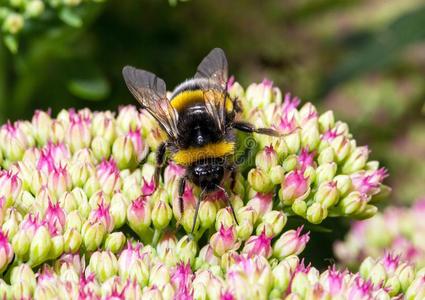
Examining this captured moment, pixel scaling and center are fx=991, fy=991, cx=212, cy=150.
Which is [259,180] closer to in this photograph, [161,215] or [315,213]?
[315,213]

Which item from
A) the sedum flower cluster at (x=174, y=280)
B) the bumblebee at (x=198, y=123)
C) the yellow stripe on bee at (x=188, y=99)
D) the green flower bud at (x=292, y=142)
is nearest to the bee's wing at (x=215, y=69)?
the bumblebee at (x=198, y=123)

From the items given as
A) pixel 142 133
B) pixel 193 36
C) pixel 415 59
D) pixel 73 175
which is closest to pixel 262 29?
pixel 193 36

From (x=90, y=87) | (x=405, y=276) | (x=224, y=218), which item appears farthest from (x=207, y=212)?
(x=90, y=87)

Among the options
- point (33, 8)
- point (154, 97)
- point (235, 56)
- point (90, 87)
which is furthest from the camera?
point (235, 56)

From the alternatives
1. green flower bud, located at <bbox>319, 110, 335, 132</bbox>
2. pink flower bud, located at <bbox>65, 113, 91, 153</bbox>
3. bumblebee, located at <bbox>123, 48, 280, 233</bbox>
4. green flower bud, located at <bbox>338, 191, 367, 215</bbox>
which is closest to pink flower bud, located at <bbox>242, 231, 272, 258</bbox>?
bumblebee, located at <bbox>123, 48, 280, 233</bbox>

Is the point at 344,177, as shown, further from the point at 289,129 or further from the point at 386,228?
the point at 386,228

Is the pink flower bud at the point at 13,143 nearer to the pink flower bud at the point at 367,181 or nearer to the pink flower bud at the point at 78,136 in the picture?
the pink flower bud at the point at 78,136
